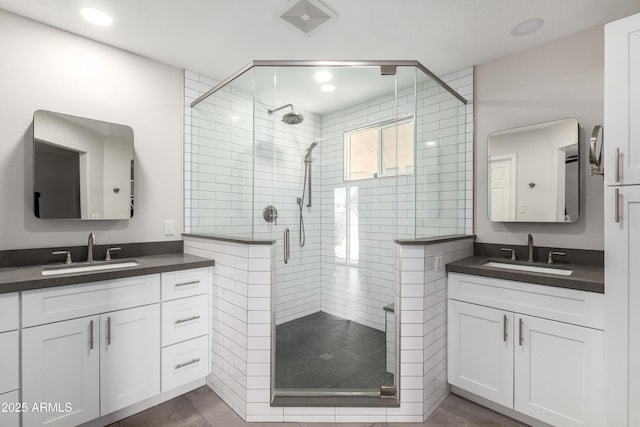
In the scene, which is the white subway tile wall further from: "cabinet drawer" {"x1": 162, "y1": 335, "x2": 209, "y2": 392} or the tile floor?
"cabinet drawer" {"x1": 162, "y1": 335, "x2": 209, "y2": 392}

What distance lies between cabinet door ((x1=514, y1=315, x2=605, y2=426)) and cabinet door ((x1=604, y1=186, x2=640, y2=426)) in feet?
0.27

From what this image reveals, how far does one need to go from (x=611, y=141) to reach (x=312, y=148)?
1.68 m

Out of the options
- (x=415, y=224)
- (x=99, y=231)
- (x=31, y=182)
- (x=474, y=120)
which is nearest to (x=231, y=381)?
(x=99, y=231)

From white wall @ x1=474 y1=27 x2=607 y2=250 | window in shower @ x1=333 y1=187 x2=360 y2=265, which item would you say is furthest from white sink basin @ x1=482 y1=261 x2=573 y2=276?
window in shower @ x1=333 y1=187 x2=360 y2=265

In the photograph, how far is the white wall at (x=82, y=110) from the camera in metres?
1.91

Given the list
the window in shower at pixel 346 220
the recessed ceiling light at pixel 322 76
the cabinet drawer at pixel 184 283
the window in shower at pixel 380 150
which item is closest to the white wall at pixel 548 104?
the window in shower at pixel 380 150

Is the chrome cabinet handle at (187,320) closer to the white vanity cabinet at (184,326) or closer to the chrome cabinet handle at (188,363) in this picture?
the white vanity cabinet at (184,326)

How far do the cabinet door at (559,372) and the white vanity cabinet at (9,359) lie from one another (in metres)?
2.72

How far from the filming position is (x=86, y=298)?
5.54ft

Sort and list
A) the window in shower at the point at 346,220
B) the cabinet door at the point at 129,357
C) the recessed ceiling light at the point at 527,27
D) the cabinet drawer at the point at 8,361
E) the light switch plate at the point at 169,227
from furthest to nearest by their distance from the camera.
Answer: the light switch plate at the point at 169,227 → the window in shower at the point at 346,220 → the recessed ceiling light at the point at 527,27 → the cabinet door at the point at 129,357 → the cabinet drawer at the point at 8,361

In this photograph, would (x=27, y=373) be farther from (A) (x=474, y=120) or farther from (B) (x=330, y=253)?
(A) (x=474, y=120)

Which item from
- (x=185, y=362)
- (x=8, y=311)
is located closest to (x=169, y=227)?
(x=185, y=362)

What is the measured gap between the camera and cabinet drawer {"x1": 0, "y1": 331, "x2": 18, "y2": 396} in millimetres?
1434

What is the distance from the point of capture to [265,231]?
1993 mm
